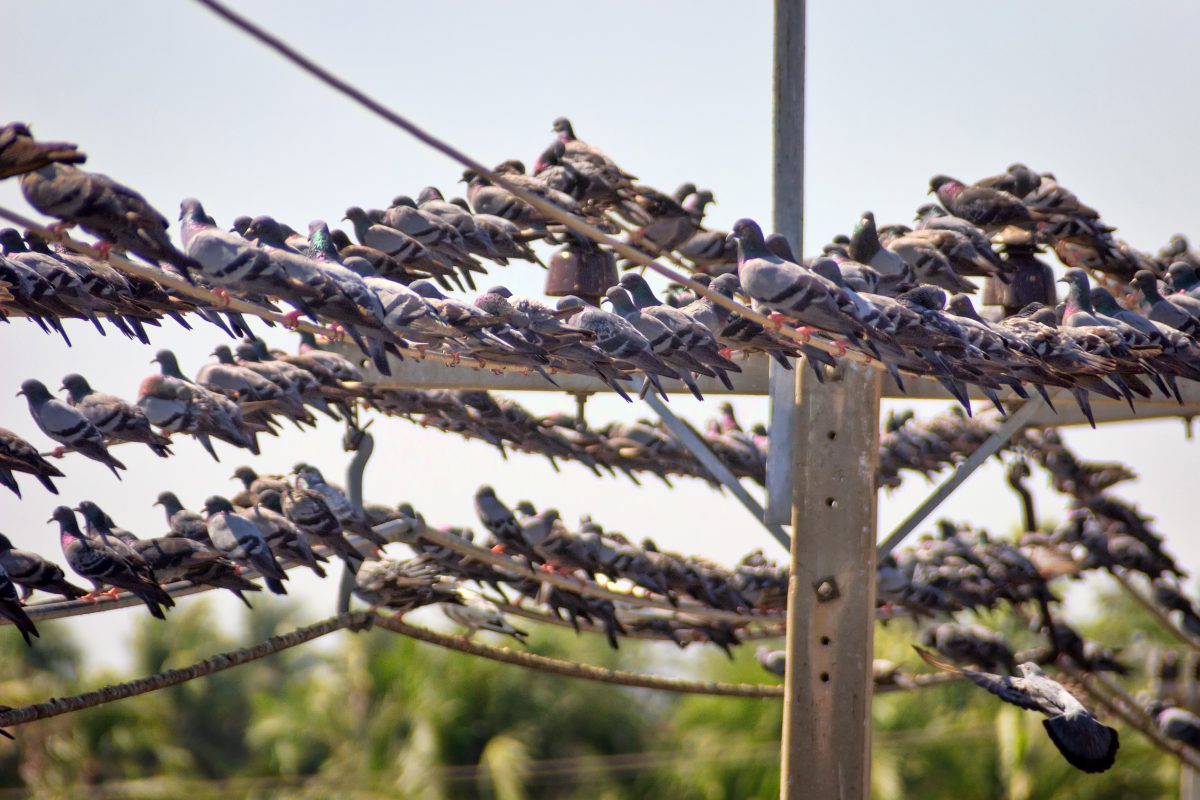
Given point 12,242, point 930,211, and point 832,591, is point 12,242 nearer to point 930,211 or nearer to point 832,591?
point 832,591

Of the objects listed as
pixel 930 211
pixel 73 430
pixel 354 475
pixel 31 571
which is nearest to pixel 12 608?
pixel 31 571

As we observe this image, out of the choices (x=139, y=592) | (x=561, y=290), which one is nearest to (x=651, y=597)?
(x=561, y=290)

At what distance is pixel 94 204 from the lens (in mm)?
4750

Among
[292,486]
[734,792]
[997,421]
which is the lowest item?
[734,792]

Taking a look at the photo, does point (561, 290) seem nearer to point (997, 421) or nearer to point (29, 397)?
point (29, 397)

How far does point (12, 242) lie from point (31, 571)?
58.6 inches

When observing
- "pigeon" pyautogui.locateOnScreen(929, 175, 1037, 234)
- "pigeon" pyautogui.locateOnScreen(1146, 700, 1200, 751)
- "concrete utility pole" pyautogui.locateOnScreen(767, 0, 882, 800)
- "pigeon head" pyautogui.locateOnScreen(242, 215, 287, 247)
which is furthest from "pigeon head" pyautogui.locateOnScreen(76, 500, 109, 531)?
"pigeon" pyautogui.locateOnScreen(1146, 700, 1200, 751)

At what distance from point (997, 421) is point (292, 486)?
5.02 metres

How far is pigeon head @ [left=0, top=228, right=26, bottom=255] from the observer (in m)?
6.30

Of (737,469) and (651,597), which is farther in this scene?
(737,469)

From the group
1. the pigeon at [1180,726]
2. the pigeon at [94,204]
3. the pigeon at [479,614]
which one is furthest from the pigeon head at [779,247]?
the pigeon at [1180,726]

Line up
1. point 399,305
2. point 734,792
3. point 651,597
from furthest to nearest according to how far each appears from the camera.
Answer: point 734,792 → point 651,597 → point 399,305

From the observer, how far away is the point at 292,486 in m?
8.28

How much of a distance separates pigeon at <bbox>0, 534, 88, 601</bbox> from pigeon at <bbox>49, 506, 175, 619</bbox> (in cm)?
13
